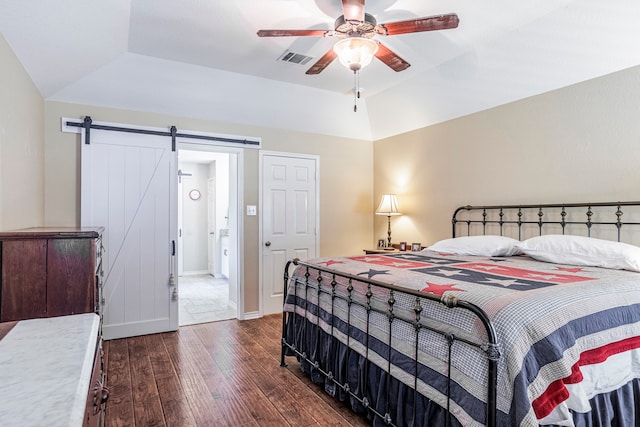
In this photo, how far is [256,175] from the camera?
449cm

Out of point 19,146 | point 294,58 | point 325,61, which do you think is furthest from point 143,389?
point 294,58

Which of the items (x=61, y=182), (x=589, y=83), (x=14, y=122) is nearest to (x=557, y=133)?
(x=589, y=83)

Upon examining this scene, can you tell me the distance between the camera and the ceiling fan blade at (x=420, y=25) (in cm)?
215

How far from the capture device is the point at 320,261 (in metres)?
2.88

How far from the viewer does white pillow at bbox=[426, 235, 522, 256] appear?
313 centimetres

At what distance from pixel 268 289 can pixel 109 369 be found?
6.48 ft

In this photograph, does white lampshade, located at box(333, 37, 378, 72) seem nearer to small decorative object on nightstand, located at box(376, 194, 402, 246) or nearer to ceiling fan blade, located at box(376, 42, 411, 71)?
ceiling fan blade, located at box(376, 42, 411, 71)

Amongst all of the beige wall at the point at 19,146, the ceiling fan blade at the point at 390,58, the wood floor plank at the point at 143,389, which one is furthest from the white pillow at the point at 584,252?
the beige wall at the point at 19,146

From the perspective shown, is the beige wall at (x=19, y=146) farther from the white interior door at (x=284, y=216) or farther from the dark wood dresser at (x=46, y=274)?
the white interior door at (x=284, y=216)

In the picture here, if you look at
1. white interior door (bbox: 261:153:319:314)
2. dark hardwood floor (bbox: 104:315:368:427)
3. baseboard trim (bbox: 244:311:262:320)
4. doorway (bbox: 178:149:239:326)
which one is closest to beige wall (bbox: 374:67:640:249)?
white interior door (bbox: 261:153:319:314)

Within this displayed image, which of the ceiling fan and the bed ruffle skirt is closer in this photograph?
the bed ruffle skirt

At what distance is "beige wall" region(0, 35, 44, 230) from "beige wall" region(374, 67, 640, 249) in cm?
393

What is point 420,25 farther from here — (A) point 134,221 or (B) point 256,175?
(A) point 134,221

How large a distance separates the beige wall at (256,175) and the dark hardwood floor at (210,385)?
3.51ft
